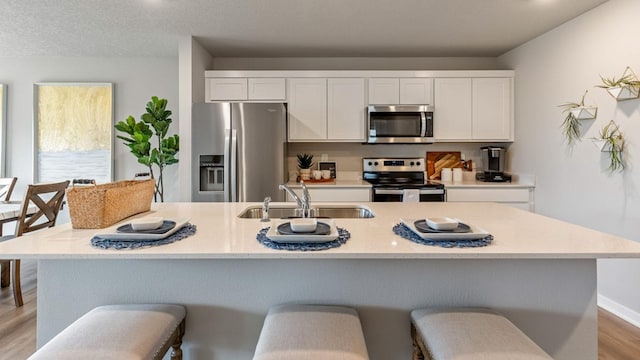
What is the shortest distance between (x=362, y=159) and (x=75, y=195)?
3.25 metres

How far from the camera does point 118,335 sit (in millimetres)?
1115

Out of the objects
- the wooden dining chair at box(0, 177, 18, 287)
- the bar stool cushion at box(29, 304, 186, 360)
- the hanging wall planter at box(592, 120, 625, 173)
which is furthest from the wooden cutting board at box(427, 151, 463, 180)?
the wooden dining chair at box(0, 177, 18, 287)

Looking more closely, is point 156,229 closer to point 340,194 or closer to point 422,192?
point 340,194

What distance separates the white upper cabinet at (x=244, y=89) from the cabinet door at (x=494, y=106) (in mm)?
2178

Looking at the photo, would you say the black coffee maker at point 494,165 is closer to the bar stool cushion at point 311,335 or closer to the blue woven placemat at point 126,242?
the bar stool cushion at point 311,335

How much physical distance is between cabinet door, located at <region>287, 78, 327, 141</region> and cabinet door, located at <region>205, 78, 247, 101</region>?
521 millimetres

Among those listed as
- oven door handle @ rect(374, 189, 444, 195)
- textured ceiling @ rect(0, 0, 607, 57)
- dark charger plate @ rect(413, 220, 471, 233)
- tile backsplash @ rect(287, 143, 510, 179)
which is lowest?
dark charger plate @ rect(413, 220, 471, 233)

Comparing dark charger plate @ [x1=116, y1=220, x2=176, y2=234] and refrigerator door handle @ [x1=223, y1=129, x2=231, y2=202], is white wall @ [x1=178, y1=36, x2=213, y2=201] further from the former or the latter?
dark charger plate @ [x1=116, y1=220, x2=176, y2=234]

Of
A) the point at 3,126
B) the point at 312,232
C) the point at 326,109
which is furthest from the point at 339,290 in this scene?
the point at 3,126

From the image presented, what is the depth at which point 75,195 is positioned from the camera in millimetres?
1505

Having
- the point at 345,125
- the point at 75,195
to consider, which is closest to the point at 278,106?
the point at 345,125

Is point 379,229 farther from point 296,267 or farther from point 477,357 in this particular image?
point 477,357

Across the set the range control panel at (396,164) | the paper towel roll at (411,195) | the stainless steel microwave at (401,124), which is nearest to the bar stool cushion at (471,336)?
the paper towel roll at (411,195)

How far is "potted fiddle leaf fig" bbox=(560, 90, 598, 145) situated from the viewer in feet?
9.24
